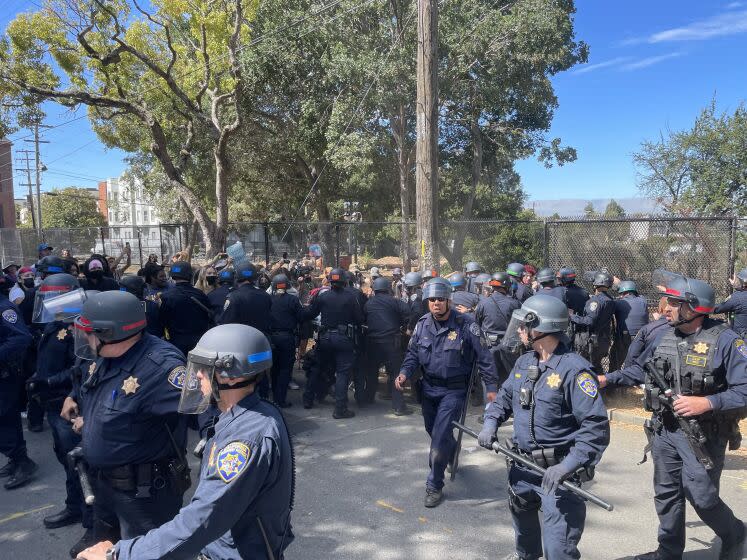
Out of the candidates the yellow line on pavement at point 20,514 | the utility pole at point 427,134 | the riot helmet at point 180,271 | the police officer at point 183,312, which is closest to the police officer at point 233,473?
the yellow line on pavement at point 20,514

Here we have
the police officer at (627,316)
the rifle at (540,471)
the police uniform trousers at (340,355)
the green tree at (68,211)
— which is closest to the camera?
the rifle at (540,471)

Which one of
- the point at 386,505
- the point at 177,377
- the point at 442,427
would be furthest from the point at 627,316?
the point at 177,377

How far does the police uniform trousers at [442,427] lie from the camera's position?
497 centimetres

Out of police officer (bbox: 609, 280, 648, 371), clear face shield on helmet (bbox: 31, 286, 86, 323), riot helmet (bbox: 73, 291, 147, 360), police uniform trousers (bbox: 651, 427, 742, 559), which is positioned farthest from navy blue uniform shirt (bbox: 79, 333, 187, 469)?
police officer (bbox: 609, 280, 648, 371)

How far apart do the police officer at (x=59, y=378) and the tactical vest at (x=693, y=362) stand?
14.3 ft

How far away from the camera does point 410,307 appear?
8.33 meters

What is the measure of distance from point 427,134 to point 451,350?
462 centimetres

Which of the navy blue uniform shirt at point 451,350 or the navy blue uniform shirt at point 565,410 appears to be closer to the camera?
the navy blue uniform shirt at point 565,410

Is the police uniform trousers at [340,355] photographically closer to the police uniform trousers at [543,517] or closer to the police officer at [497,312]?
the police officer at [497,312]

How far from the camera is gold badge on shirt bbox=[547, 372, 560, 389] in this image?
3.36 metres

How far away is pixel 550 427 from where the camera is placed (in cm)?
339

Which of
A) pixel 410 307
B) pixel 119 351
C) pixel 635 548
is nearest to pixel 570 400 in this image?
pixel 635 548

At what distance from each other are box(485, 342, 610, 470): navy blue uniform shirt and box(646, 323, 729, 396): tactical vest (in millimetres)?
903

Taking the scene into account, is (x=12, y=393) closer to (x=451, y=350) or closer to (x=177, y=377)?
(x=177, y=377)
